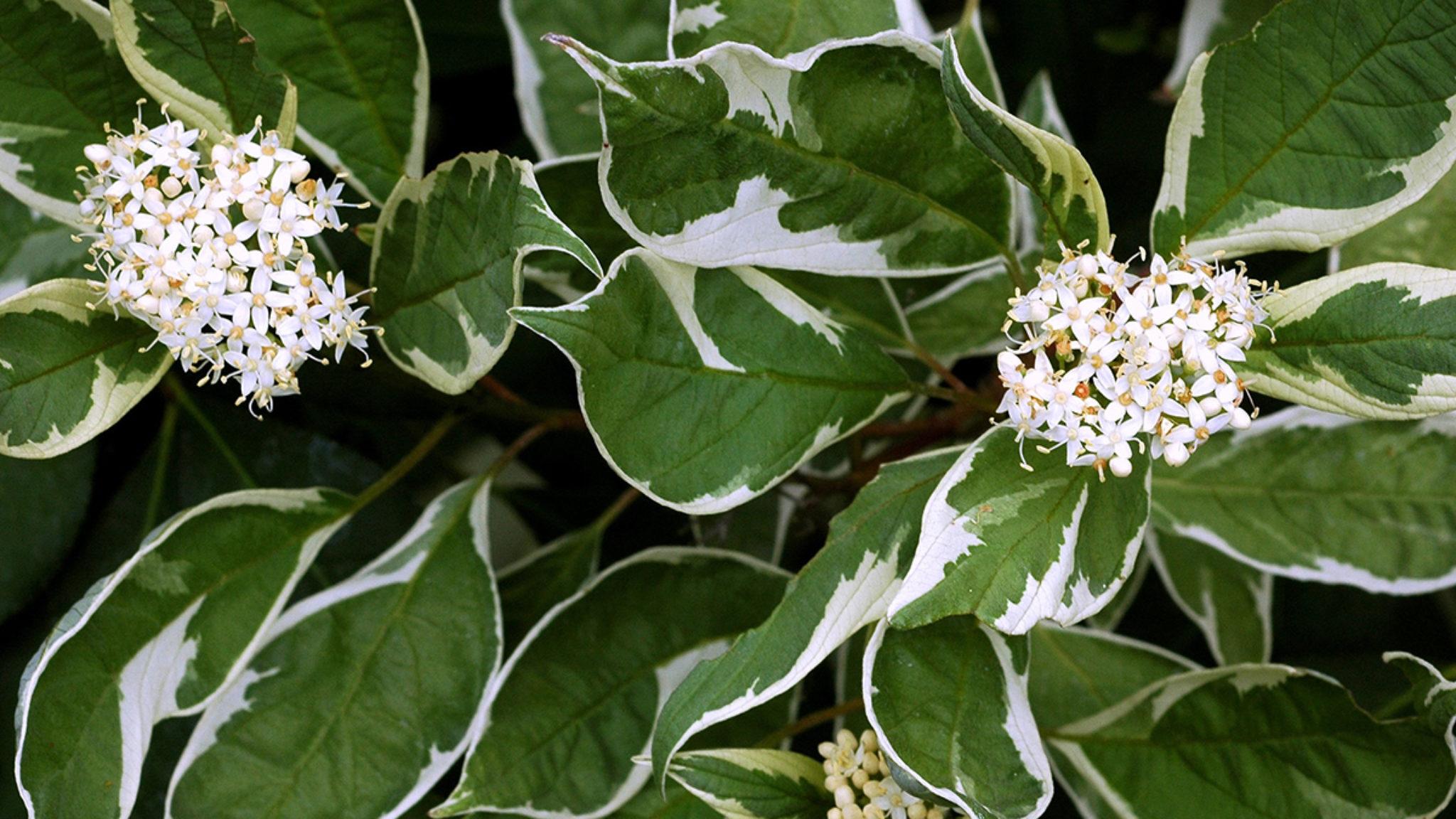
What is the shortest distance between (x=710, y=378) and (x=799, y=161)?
0.47 ft

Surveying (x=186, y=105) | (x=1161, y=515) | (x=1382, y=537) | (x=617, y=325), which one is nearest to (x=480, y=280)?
(x=617, y=325)

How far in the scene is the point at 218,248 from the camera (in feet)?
2.39

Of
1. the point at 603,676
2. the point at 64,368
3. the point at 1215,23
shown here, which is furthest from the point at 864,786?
the point at 1215,23

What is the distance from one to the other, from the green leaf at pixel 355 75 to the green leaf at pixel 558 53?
0.10m

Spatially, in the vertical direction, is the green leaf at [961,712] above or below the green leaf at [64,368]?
below

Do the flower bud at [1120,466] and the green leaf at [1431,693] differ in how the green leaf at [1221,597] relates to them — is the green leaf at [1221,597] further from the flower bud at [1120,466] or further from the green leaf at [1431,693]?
the flower bud at [1120,466]

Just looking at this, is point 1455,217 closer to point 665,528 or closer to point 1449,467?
point 1449,467

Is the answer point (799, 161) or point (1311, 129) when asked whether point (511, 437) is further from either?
point (1311, 129)

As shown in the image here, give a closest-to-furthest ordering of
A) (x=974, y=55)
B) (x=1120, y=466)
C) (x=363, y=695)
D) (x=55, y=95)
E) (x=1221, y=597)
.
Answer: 1. (x=1120, y=466)
2. (x=55, y=95)
3. (x=363, y=695)
4. (x=974, y=55)
5. (x=1221, y=597)

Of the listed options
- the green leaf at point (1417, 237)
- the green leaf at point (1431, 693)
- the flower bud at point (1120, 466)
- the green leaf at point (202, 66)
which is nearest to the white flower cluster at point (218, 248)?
the green leaf at point (202, 66)

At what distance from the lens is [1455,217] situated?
1.02m

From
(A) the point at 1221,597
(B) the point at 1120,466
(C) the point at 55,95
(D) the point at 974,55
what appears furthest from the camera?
(A) the point at 1221,597

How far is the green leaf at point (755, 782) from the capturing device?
0.78 meters

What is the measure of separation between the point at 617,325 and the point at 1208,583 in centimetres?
68
